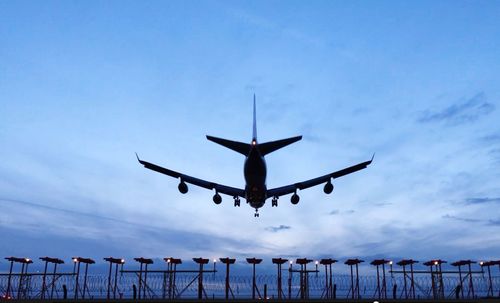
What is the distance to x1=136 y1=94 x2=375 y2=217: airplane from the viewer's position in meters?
43.5

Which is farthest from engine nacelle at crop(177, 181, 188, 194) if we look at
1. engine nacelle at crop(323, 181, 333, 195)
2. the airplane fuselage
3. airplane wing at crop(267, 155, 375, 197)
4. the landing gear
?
engine nacelle at crop(323, 181, 333, 195)

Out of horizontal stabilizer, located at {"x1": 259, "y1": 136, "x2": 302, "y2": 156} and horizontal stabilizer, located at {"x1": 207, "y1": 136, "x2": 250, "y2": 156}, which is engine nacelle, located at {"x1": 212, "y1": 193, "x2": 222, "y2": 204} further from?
horizontal stabilizer, located at {"x1": 259, "y1": 136, "x2": 302, "y2": 156}

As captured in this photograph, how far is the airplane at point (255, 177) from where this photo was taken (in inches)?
1712

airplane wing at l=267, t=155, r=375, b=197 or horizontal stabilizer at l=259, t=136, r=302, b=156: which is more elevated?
horizontal stabilizer at l=259, t=136, r=302, b=156

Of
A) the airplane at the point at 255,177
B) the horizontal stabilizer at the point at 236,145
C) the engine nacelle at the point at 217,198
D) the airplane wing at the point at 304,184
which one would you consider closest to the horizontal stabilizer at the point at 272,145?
the airplane at the point at 255,177

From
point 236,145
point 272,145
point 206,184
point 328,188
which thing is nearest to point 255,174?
point 272,145

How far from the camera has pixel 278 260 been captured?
5409cm

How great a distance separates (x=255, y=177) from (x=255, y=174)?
0.38 meters

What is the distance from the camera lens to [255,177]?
44.4 m

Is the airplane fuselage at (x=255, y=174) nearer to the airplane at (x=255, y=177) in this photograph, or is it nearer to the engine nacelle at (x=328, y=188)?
the airplane at (x=255, y=177)

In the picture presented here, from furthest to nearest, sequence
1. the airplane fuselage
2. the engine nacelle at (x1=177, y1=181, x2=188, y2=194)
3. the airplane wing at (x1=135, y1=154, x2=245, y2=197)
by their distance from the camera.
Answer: the airplane wing at (x1=135, y1=154, x2=245, y2=197) → the engine nacelle at (x1=177, y1=181, x2=188, y2=194) → the airplane fuselage

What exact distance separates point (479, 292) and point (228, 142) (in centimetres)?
3889

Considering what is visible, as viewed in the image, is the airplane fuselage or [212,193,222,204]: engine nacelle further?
[212,193,222,204]: engine nacelle

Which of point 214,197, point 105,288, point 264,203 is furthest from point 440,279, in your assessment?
point 105,288
